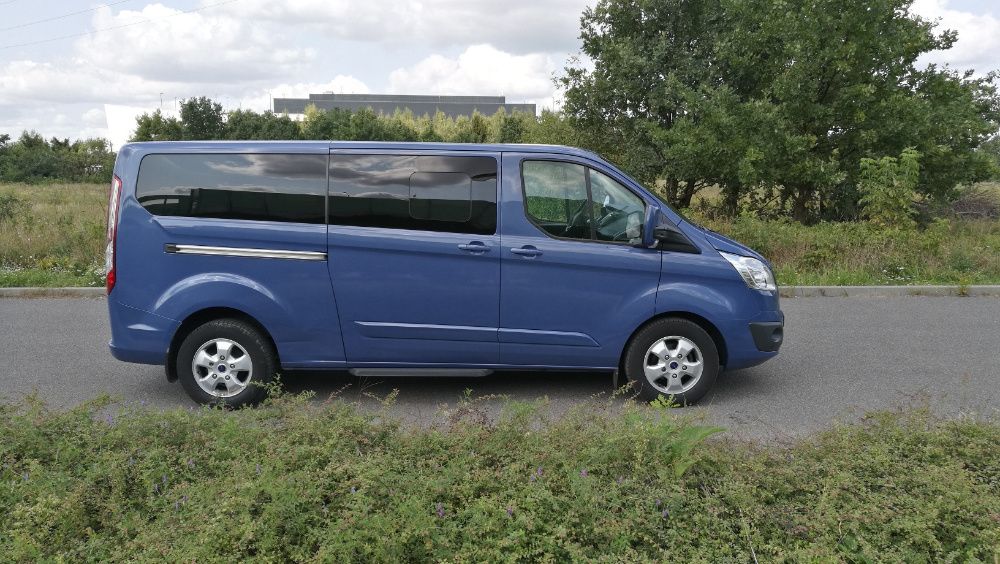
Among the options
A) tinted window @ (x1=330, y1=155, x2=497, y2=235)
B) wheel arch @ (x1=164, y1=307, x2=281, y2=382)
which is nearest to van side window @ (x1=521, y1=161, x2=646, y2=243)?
tinted window @ (x1=330, y1=155, x2=497, y2=235)

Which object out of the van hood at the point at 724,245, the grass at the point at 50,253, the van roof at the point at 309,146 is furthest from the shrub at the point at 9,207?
the van hood at the point at 724,245

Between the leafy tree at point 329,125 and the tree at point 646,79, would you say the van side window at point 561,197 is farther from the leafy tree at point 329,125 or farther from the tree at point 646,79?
the leafy tree at point 329,125

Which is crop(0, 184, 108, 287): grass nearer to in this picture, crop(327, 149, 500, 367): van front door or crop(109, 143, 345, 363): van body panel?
crop(109, 143, 345, 363): van body panel

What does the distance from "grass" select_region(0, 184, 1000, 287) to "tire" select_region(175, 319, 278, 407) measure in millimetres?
6566

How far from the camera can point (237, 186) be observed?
17.9 feet

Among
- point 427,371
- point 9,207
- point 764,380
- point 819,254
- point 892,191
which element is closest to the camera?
point 427,371

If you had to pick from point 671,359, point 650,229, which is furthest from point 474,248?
point 671,359

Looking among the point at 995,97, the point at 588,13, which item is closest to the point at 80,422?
the point at 588,13

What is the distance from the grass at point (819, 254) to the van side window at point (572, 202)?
6.50 meters

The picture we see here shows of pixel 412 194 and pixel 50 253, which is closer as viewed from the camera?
pixel 412 194

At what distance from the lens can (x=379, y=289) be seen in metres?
5.41

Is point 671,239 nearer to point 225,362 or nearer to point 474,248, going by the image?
point 474,248

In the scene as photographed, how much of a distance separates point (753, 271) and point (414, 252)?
2.56 m

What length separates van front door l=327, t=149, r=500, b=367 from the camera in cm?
539
